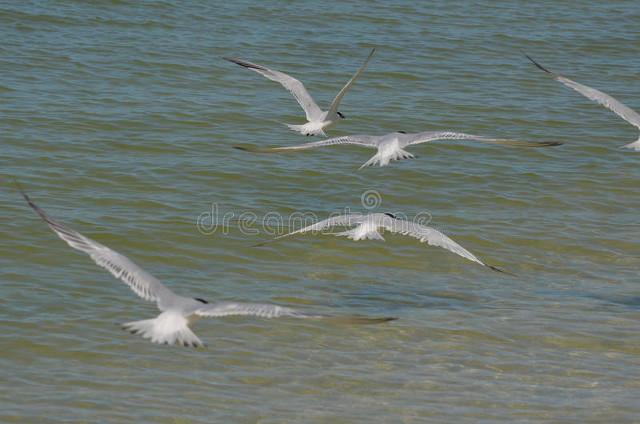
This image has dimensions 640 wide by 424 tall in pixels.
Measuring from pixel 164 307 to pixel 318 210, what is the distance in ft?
17.4

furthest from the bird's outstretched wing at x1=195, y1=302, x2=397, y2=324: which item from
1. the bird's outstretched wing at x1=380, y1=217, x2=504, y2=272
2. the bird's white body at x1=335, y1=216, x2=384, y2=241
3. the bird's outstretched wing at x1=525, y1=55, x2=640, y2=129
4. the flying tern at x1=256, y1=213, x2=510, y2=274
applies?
the bird's outstretched wing at x1=525, y1=55, x2=640, y2=129

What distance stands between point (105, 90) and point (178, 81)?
1.25 meters

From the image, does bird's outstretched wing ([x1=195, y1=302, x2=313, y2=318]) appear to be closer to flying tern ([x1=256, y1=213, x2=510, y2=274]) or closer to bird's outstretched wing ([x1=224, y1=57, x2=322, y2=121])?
flying tern ([x1=256, y1=213, x2=510, y2=274])

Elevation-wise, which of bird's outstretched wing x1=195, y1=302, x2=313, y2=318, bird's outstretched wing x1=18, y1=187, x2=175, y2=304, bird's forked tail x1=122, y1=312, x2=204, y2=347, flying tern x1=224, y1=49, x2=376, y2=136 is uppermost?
flying tern x1=224, y1=49, x2=376, y2=136

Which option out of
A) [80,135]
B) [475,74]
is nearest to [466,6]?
[475,74]

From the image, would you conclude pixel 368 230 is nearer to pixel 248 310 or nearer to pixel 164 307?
pixel 164 307

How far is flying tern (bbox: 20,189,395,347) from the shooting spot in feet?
23.1

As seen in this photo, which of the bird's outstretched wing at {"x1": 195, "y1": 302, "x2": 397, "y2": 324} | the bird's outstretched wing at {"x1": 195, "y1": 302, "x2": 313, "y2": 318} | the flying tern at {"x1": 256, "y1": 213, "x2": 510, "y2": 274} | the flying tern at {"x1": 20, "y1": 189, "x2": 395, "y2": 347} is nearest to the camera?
the bird's outstretched wing at {"x1": 195, "y1": 302, "x2": 397, "y2": 324}

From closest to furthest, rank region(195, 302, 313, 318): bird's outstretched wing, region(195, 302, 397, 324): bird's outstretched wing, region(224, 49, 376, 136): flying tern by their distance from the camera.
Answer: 1. region(195, 302, 397, 324): bird's outstretched wing
2. region(195, 302, 313, 318): bird's outstretched wing
3. region(224, 49, 376, 136): flying tern

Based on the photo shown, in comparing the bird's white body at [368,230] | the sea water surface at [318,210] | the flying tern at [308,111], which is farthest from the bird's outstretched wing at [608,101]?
the bird's white body at [368,230]

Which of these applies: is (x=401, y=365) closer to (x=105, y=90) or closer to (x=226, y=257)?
(x=226, y=257)

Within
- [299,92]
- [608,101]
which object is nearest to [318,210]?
[299,92]

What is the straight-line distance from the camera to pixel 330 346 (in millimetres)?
9047

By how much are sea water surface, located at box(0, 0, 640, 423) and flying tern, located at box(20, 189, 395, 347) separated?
2.15 ft
